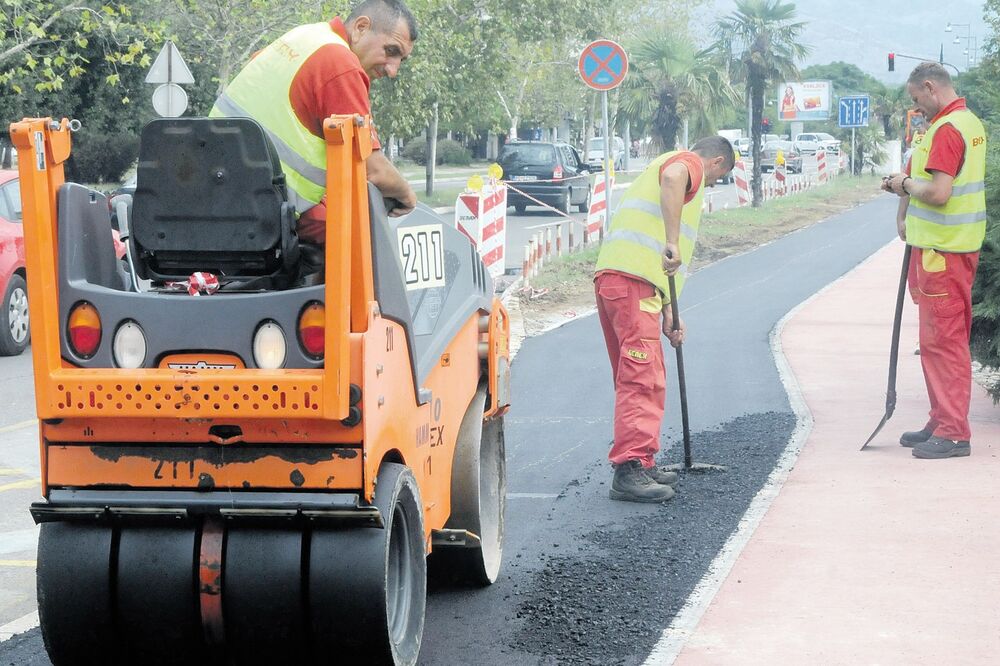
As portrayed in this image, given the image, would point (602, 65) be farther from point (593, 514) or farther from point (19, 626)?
point (19, 626)

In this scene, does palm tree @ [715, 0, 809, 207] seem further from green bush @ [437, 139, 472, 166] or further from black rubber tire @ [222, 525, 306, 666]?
black rubber tire @ [222, 525, 306, 666]

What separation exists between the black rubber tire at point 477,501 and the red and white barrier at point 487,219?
10.7 m

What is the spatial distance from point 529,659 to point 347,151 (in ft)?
6.51

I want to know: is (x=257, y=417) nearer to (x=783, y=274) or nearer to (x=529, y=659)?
(x=529, y=659)

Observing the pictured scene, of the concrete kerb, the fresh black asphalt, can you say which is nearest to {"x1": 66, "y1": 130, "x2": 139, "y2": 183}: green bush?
the fresh black asphalt

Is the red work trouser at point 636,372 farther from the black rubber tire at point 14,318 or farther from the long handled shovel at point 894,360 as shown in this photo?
the black rubber tire at point 14,318

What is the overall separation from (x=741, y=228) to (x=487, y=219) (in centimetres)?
1441

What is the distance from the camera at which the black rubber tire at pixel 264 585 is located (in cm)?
401

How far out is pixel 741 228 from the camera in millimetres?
30984

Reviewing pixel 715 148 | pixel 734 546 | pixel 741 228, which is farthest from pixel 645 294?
pixel 741 228

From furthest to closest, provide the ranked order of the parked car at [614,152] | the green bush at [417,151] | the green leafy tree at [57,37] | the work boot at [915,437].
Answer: the parked car at [614,152] → the green bush at [417,151] → the green leafy tree at [57,37] → the work boot at [915,437]

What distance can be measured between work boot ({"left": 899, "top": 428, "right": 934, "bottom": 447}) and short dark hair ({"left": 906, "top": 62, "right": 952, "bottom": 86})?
2074 mm

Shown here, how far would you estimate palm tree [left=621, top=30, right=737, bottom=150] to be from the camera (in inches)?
1516

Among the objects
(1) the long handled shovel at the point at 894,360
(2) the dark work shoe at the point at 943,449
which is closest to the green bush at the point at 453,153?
(1) the long handled shovel at the point at 894,360
